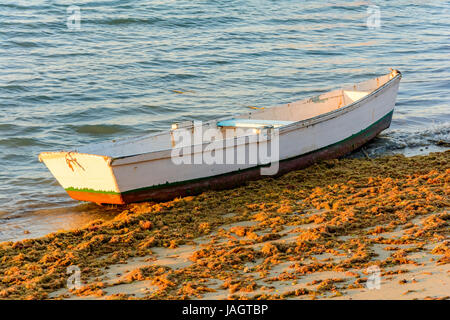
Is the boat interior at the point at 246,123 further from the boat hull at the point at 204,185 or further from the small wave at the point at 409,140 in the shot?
the small wave at the point at 409,140

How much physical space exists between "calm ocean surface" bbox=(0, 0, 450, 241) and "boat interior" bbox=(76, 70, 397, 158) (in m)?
0.99

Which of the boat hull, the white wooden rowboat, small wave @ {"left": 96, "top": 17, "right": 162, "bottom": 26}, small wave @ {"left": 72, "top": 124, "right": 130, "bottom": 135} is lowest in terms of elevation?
small wave @ {"left": 72, "top": 124, "right": 130, "bottom": 135}

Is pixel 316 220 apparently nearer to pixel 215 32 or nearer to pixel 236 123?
pixel 236 123

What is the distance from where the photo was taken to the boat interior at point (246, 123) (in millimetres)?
9406

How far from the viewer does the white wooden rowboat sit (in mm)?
8680

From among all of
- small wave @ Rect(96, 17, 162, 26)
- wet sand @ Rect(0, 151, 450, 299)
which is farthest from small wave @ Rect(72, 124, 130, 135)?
small wave @ Rect(96, 17, 162, 26)

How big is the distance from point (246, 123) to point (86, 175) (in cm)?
317

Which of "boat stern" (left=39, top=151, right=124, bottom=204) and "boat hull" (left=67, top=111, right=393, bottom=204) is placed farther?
"boat hull" (left=67, top=111, right=393, bottom=204)

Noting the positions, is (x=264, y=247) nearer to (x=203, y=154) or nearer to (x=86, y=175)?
(x=203, y=154)

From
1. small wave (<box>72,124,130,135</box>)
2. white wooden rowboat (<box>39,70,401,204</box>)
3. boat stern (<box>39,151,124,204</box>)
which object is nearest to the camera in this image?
boat stern (<box>39,151,124,204</box>)

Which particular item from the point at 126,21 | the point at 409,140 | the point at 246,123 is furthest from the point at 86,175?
the point at 126,21

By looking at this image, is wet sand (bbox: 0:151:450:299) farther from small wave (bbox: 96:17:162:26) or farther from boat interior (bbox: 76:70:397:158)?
small wave (bbox: 96:17:162:26)

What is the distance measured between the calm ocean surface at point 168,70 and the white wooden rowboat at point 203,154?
0.71 m
